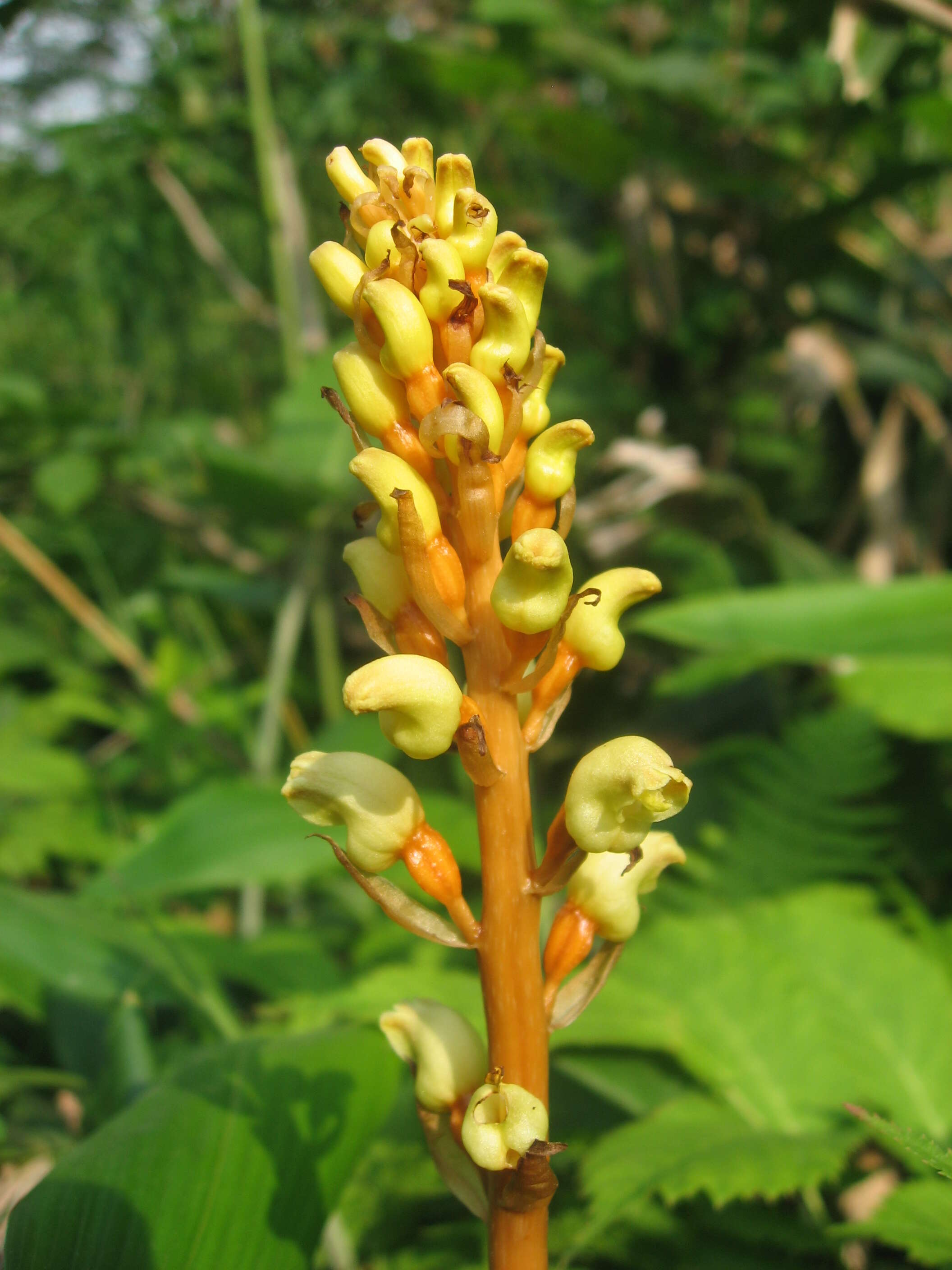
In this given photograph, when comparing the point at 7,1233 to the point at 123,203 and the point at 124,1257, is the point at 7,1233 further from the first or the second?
the point at 123,203

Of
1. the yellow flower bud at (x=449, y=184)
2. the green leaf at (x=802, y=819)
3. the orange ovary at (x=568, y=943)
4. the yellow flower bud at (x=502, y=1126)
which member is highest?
the yellow flower bud at (x=449, y=184)

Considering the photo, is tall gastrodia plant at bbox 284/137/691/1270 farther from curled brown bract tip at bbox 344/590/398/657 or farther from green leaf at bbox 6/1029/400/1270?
green leaf at bbox 6/1029/400/1270

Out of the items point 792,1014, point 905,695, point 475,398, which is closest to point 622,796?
point 475,398

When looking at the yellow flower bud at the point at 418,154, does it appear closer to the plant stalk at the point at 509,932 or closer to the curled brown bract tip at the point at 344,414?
the curled brown bract tip at the point at 344,414

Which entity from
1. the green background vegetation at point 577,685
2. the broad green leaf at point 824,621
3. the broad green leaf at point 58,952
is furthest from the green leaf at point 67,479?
the broad green leaf at point 824,621

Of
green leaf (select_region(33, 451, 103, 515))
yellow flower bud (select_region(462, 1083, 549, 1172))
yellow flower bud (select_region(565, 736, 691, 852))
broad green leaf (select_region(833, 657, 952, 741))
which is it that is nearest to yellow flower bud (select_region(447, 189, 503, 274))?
yellow flower bud (select_region(565, 736, 691, 852))

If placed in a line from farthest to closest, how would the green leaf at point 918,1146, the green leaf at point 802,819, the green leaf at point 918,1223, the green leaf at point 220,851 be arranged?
the green leaf at point 802,819
the green leaf at point 220,851
the green leaf at point 918,1223
the green leaf at point 918,1146
